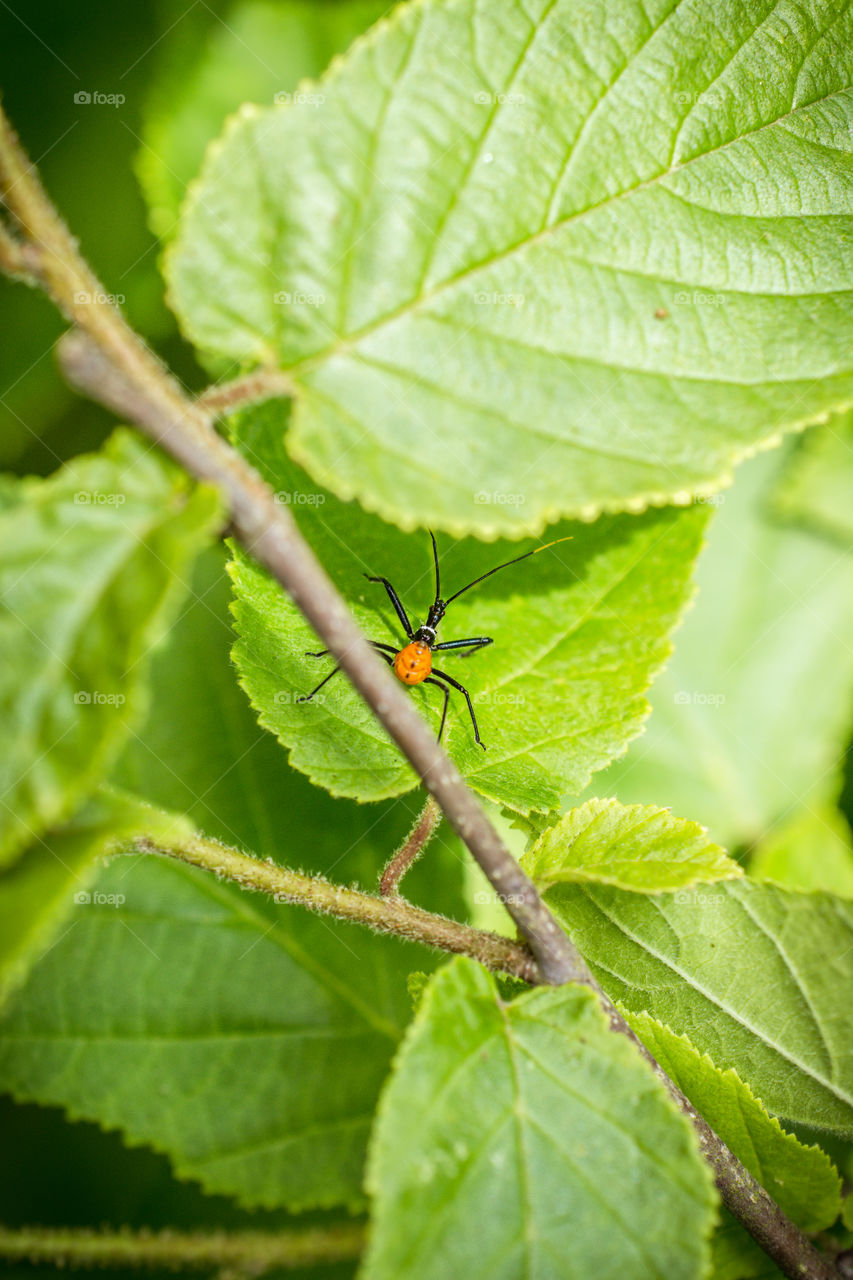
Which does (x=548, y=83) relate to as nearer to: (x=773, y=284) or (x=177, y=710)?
(x=773, y=284)

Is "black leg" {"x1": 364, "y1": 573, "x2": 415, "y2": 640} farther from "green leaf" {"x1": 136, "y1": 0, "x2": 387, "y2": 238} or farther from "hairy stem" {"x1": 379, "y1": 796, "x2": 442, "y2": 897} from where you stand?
"green leaf" {"x1": 136, "y1": 0, "x2": 387, "y2": 238}

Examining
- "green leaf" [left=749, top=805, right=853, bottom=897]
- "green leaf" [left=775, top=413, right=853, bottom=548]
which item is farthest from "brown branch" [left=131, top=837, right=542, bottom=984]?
"green leaf" [left=775, top=413, right=853, bottom=548]

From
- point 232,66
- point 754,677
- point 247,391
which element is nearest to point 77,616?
point 247,391

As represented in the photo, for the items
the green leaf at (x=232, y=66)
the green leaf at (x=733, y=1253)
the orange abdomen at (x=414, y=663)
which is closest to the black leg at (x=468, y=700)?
the orange abdomen at (x=414, y=663)

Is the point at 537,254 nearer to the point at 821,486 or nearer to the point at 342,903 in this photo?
the point at 342,903

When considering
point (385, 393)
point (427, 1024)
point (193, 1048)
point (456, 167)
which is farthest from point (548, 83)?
point (193, 1048)

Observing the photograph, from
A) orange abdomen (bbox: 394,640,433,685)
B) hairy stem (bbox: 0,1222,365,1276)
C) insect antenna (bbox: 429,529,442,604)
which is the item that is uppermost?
insect antenna (bbox: 429,529,442,604)
